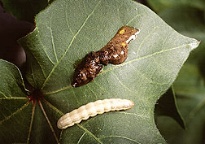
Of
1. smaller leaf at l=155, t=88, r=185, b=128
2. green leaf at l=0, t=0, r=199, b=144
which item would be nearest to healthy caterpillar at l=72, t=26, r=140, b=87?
green leaf at l=0, t=0, r=199, b=144

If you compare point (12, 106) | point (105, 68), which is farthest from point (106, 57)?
point (12, 106)

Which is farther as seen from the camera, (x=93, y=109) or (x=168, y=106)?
(x=168, y=106)

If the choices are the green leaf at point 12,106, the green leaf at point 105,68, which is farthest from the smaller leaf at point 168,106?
the green leaf at point 12,106

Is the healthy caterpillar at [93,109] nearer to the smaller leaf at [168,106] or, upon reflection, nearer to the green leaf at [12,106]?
the green leaf at [12,106]

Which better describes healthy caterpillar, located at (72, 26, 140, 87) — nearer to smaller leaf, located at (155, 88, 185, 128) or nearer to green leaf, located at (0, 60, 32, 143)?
green leaf, located at (0, 60, 32, 143)

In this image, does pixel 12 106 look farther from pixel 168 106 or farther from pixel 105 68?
pixel 168 106
